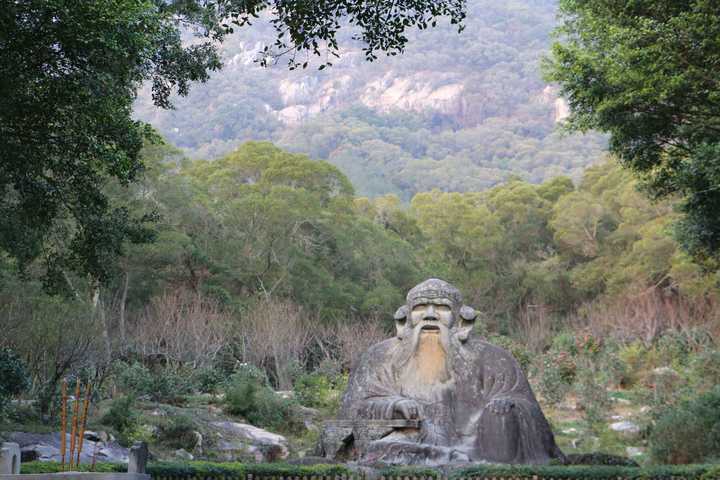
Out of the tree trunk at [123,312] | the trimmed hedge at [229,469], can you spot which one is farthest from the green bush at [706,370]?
the trimmed hedge at [229,469]

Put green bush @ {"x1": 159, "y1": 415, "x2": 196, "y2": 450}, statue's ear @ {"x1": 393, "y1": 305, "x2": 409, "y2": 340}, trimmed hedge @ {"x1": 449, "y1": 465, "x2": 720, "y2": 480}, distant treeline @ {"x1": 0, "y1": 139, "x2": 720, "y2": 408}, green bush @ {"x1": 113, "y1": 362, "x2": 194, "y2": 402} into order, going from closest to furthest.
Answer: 1. trimmed hedge @ {"x1": 449, "y1": 465, "x2": 720, "y2": 480}
2. statue's ear @ {"x1": 393, "y1": 305, "x2": 409, "y2": 340}
3. green bush @ {"x1": 159, "y1": 415, "x2": 196, "y2": 450}
4. green bush @ {"x1": 113, "y1": 362, "x2": 194, "y2": 402}
5. distant treeline @ {"x1": 0, "y1": 139, "x2": 720, "y2": 408}

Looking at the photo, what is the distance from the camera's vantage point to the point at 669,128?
48.8ft

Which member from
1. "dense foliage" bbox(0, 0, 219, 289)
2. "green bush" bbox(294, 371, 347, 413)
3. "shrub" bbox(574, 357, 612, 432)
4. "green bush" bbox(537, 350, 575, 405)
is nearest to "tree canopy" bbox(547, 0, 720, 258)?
"dense foliage" bbox(0, 0, 219, 289)

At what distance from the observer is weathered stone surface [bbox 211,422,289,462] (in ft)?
60.6

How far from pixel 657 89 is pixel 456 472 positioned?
5.87 meters

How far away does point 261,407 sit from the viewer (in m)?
22.4

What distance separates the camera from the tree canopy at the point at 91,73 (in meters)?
9.33

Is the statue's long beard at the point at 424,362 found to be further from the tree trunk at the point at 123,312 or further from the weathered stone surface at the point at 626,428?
the tree trunk at the point at 123,312

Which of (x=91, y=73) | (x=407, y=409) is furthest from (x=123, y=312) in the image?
(x=91, y=73)

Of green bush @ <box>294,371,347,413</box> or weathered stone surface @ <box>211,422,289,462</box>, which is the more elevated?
green bush @ <box>294,371,347,413</box>

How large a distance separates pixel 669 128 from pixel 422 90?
87.1 metres

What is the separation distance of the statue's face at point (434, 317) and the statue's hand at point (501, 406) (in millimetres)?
1526

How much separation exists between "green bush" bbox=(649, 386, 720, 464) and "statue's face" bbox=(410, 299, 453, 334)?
393cm

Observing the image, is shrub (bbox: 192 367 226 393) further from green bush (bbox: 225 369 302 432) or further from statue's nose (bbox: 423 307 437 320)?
statue's nose (bbox: 423 307 437 320)
